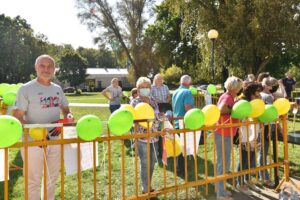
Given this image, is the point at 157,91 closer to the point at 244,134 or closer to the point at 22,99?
the point at 244,134

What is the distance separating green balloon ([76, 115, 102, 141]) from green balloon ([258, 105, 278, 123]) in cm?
256

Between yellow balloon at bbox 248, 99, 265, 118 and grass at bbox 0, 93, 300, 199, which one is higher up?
yellow balloon at bbox 248, 99, 265, 118

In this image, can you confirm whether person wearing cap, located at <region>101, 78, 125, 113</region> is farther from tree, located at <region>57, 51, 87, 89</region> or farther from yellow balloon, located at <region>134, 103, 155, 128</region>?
tree, located at <region>57, 51, 87, 89</region>

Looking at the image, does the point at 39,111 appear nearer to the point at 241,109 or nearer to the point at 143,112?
the point at 143,112

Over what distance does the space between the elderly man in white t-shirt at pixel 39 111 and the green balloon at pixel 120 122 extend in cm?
69

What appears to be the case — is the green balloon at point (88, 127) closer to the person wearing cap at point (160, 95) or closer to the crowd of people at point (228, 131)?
the crowd of people at point (228, 131)

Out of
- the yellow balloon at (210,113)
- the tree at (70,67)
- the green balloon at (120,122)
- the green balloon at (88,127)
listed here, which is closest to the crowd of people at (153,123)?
the yellow balloon at (210,113)

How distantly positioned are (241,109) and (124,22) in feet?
112

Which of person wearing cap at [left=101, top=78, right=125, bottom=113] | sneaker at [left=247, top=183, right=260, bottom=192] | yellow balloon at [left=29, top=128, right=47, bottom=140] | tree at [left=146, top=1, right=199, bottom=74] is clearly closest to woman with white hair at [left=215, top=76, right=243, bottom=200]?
sneaker at [left=247, top=183, right=260, bottom=192]

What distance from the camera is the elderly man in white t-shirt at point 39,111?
3824mm

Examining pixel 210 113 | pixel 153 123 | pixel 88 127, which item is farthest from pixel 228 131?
pixel 88 127

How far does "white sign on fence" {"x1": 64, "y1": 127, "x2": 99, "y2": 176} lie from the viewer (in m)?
3.75

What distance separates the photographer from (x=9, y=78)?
47.3 meters

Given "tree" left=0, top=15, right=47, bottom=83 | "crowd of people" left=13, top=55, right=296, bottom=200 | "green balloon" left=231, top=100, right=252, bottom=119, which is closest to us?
"crowd of people" left=13, top=55, right=296, bottom=200
